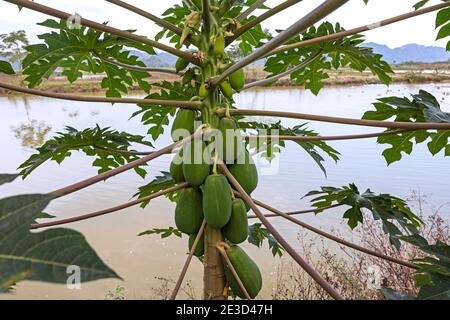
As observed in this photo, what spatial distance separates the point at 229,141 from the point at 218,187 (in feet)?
0.42

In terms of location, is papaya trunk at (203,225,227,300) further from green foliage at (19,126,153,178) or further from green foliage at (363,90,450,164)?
green foliage at (363,90,450,164)

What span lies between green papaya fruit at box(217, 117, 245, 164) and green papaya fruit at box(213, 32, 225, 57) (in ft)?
0.61

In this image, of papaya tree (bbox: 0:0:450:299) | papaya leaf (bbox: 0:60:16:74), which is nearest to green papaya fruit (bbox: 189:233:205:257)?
papaya tree (bbox: 0:0:450:299)

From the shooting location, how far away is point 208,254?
106cm

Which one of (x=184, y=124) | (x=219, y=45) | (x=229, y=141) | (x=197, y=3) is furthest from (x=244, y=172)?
(x=197, y=3)

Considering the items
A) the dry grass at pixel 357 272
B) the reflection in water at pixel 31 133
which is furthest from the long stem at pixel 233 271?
the reflection in water at pixel 31 133

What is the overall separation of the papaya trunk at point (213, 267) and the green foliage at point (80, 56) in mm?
670

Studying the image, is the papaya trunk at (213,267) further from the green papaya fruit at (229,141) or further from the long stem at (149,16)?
the long stem at (149,16)

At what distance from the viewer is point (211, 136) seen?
3.32ft

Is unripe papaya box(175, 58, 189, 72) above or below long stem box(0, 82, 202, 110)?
Result: above

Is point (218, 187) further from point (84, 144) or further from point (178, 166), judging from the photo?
point (84, 144)

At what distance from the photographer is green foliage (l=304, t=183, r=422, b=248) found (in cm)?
127

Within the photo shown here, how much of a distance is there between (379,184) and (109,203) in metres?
3.19
